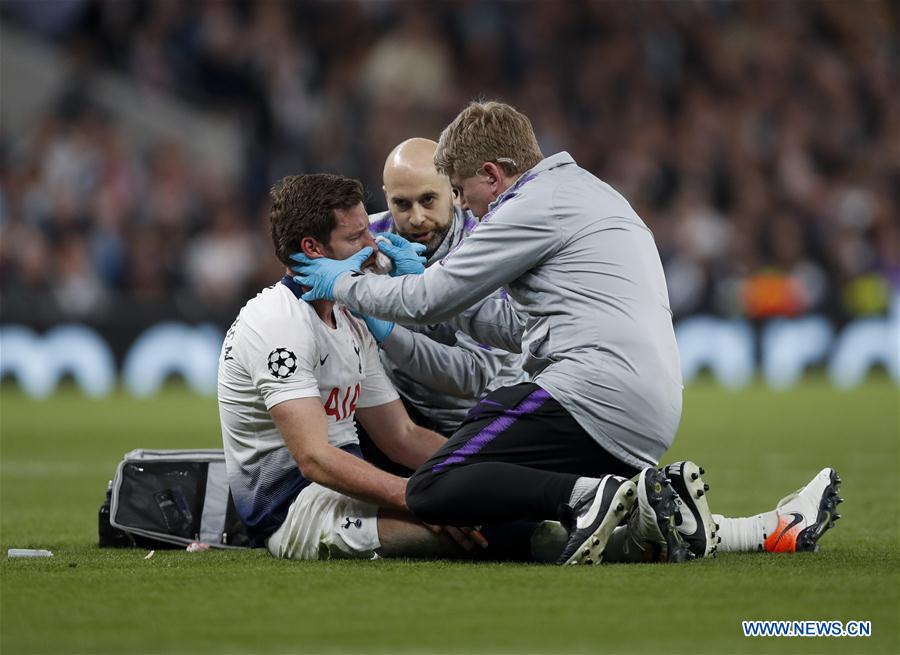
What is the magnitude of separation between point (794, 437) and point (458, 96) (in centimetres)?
949

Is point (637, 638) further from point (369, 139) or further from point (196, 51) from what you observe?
point (196, 51)

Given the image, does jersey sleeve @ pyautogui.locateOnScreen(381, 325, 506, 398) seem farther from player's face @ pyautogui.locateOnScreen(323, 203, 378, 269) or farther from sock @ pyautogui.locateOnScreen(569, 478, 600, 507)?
sock @ pyautogui.locateOnScreen(569, 478, 600, 507)

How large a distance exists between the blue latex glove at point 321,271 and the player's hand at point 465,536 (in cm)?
92

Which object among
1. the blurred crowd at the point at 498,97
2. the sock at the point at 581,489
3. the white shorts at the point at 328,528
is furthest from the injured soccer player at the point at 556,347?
the blurred crowd at the point at 498,97

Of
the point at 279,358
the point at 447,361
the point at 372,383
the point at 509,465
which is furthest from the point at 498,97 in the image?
the point at 509,465

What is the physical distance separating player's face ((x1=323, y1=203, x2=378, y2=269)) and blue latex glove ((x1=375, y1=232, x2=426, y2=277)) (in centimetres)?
27

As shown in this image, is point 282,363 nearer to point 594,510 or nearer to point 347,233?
point 347,233

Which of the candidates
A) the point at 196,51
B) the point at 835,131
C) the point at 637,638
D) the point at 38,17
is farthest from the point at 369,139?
the point at 637,638

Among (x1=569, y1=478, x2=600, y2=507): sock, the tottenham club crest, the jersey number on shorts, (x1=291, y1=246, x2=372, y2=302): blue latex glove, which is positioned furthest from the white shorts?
(x1=569, y1=478, x2=600, y2=507): sock

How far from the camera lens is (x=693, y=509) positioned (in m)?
5.23

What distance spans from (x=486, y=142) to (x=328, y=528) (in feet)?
4.91

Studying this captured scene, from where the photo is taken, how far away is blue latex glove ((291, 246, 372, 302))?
213 inches

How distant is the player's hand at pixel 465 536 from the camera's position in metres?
5.37

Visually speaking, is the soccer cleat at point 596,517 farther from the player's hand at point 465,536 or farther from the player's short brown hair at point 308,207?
the player's short brown hair at point 308,207
